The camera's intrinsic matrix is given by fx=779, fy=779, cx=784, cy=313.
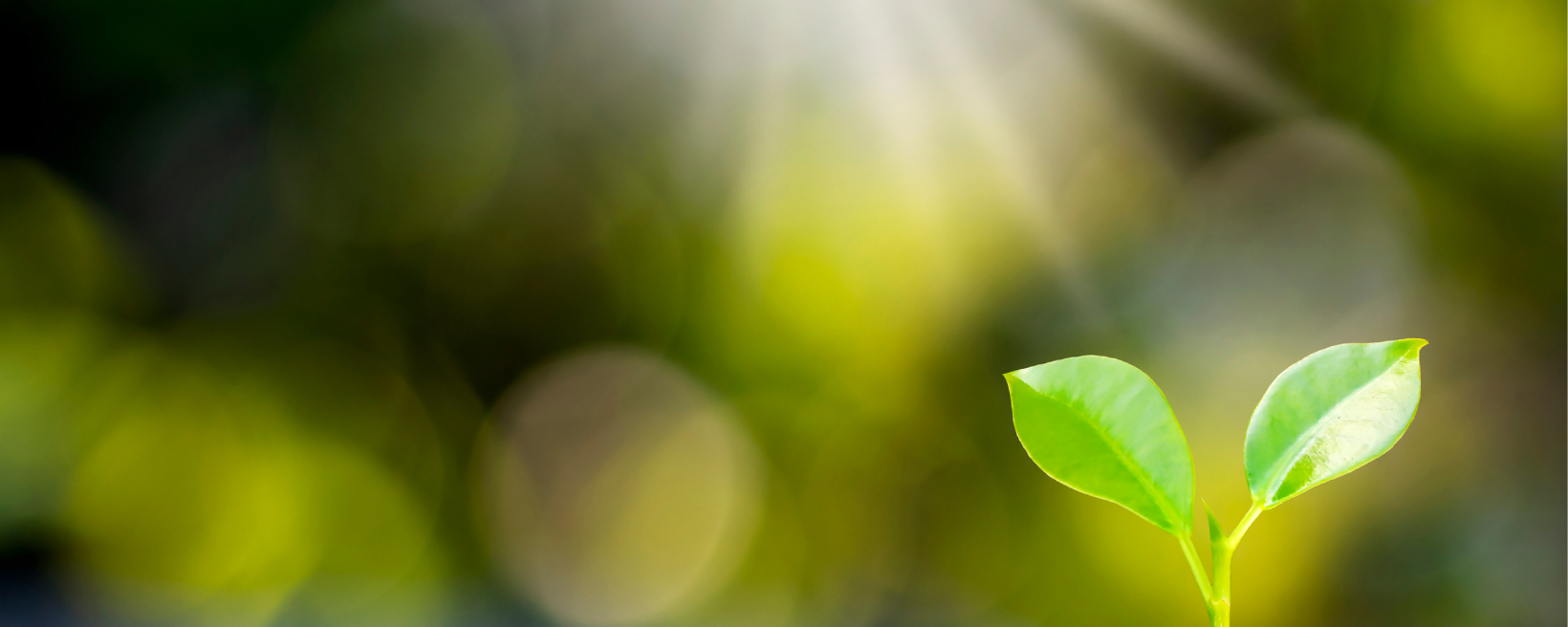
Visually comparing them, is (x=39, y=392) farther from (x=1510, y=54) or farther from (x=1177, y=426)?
(x=1510, y=54)

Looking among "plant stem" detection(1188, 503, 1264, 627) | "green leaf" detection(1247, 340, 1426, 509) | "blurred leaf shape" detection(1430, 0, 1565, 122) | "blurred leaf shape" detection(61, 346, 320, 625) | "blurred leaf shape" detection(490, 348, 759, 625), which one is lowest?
"blurred leaf shape" detection(61, 346, 320, 625)

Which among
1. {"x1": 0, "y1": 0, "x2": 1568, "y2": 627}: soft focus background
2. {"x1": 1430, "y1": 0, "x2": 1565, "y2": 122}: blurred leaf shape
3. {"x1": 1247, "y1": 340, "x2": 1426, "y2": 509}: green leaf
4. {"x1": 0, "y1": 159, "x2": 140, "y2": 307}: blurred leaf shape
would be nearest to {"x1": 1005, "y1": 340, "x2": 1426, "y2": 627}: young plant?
{"x1": 1247, "y1": 340, "x2": 1426, "y2": 509}: green leaf

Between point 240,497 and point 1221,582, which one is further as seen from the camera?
point 240,497

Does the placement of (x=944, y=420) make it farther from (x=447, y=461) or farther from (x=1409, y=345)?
(x=1409, y=345)

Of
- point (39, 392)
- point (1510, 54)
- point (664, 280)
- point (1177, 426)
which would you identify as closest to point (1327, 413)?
point (1177, 426)

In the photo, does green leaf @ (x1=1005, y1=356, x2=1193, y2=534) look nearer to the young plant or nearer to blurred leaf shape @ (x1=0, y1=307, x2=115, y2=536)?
the young plant

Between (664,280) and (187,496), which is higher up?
(664,280)

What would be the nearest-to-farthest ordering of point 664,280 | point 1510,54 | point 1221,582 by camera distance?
point 1221,582, point 1510,54, point 664,280
